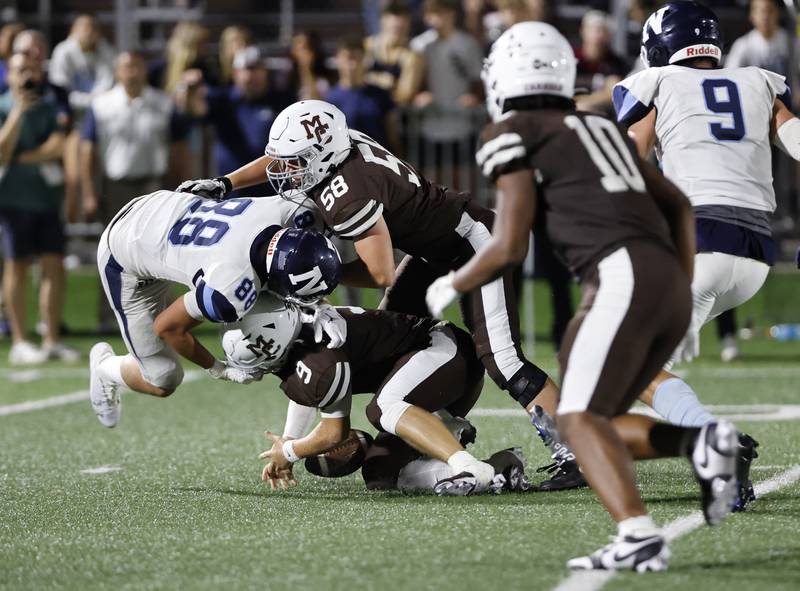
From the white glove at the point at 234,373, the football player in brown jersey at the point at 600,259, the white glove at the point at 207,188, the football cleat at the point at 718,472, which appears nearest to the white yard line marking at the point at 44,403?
the white glove at the point at 207,188

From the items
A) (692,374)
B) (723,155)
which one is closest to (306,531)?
(723,155)

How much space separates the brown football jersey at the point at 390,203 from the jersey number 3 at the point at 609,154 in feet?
4.52

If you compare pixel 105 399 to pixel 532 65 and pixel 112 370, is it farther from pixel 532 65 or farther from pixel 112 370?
pixel 532 65

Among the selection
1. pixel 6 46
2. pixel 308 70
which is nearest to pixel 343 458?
pixel 308 70

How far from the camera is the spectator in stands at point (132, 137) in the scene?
10414 millimetres

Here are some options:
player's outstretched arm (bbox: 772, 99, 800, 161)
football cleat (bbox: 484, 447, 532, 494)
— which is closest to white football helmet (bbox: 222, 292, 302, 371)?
football cleat (bbox: 484, 447, 532, 494)

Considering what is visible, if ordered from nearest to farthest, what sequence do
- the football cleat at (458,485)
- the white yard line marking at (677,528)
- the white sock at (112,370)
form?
the white yard line marking at (677,528) → the football cleat at (458,485) → the white sock at (112,370)

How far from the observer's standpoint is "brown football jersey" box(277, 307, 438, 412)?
507cm

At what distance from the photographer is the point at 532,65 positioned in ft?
13.3

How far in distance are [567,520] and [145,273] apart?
6.60 ft

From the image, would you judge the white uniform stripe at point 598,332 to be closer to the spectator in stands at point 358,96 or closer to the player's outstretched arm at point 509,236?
the player's outstretched arm at point 509,236

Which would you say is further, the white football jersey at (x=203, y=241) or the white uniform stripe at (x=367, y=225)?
the white uniform stripe at (x=367, y=225)

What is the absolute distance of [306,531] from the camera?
4.48 metres

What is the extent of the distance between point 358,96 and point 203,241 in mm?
5231
